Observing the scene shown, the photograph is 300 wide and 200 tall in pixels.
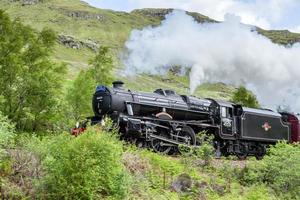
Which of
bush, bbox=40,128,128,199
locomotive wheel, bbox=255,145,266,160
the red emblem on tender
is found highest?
bush, bbox=40,128,128,199

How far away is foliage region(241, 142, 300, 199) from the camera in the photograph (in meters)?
20.0

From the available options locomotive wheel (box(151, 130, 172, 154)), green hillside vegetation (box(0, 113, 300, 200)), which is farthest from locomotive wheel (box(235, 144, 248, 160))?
green hillside vegetation (box(0, 113, 300, 200))

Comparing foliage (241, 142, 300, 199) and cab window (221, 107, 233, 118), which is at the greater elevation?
cab window (221, 107, 233, 118)

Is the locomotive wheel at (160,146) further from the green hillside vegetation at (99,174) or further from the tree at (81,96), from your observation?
the tree at (81,96)

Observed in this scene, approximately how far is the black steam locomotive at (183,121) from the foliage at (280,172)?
3.61 metres

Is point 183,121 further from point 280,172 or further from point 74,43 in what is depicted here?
point 74,43

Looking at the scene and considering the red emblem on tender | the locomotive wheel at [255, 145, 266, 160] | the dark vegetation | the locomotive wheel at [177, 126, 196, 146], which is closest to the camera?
the dark vegetation

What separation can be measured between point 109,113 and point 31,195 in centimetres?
861

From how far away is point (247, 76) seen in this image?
50969mm

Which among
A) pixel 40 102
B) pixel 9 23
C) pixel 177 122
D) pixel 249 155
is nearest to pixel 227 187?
pixel 177 122

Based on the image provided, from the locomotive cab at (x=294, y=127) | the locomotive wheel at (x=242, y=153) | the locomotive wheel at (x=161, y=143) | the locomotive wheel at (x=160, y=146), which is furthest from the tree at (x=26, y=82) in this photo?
the locomotive cab at (x=294, y=127)

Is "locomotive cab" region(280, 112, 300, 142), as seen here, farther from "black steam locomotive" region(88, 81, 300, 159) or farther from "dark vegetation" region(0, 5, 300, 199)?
"dark vegetation" region(0, 5, 300, 199)

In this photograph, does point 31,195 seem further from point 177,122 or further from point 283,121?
point 283,121

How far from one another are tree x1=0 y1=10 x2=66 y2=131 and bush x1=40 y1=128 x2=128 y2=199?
13.0 m
